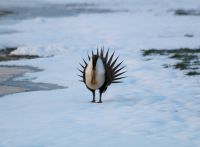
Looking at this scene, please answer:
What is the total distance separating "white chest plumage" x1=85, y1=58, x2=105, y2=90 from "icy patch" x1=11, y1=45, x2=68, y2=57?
8282mm

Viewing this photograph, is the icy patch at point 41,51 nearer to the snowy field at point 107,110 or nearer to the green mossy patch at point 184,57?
the snowy field at point 107,110

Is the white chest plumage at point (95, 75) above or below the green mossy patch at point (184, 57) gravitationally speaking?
below

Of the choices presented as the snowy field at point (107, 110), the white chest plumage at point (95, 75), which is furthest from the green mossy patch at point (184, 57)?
the white chest plumage at point (95, 75)

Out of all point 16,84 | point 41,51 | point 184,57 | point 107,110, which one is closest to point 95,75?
point 107,110

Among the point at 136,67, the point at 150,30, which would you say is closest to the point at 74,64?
the point at 136,67

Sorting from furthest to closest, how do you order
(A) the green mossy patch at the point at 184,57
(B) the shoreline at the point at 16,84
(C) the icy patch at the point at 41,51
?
(C) the icy patch at the point at 41,51 < (A) the green mossy patch at the point at 184,57 < (B) the shoreline at the point at 16,84

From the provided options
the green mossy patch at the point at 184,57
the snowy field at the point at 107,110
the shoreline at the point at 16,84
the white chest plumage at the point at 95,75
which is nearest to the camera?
the snowy field at the point at 107,110

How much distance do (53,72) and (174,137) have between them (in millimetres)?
7106

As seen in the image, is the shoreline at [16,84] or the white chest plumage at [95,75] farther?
the shoreline at [16,84]

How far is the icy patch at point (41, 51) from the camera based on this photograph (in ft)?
47.6

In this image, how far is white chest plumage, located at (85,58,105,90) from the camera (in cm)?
618

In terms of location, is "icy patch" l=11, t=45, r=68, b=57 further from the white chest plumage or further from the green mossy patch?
the white chest plumage

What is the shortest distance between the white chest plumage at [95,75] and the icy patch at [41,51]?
8.28 meters

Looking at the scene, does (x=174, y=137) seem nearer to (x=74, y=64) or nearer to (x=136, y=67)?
(x=136, y=67)
